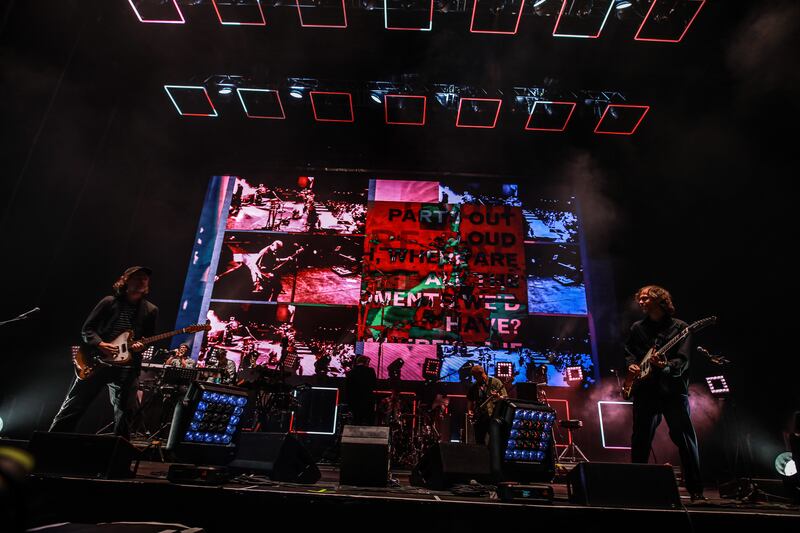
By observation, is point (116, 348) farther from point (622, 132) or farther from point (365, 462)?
point (622, 132)

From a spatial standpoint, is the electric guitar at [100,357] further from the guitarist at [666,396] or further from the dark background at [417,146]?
the guitarist at [666,396]

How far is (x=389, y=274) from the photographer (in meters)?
9.20

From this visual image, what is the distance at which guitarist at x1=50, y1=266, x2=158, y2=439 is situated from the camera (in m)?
3.61

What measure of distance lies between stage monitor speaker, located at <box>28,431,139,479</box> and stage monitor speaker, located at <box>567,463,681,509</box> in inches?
115

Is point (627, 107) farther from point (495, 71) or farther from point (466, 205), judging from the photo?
point (466, 205)

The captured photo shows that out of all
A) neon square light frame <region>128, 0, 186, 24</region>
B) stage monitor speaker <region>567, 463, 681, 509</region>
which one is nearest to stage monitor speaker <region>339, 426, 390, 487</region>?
stage monitor speaker <region>567, 463, 681, 509</region>

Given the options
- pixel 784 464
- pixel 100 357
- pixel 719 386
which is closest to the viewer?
pixel 100 357

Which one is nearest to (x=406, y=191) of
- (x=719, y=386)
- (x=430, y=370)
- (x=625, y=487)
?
(x=430, y=370)

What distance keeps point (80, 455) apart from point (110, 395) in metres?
1.33

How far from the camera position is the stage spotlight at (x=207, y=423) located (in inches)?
112

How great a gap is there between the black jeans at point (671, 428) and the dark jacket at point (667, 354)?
0.08 metres

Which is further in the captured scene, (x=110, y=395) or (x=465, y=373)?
(x=465, y=373)

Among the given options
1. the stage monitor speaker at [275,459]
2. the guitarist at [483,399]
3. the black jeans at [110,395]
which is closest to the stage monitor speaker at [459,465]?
the stage monitor speaker at [275,459]

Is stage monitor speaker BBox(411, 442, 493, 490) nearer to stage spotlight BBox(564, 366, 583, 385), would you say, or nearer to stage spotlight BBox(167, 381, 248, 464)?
stage spotlight BBox(167, 381, 248, 464)
